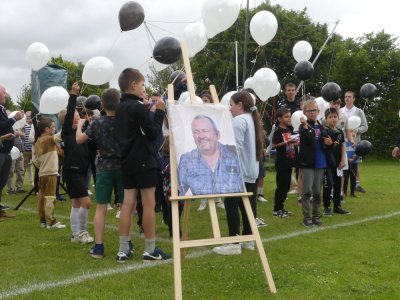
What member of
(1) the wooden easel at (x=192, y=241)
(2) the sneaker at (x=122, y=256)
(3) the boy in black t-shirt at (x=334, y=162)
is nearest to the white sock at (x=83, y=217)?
(2) the sneaker at (x=122, y=256)

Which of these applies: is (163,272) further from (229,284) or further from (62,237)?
(62,237)

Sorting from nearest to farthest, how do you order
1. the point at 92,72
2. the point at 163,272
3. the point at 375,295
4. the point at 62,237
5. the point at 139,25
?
the point at 375,295, the point at 163,272, the point at 62,237, the point at 92,72, the point at 139,25

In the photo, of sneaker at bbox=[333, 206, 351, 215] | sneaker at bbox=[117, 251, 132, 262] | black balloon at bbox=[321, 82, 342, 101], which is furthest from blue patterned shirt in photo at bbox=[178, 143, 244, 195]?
black balloon at bbox=[321, 82, 342, 101]

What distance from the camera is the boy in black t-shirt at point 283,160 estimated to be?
311 inches

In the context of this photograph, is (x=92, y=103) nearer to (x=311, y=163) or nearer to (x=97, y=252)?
(x=311, y=163)

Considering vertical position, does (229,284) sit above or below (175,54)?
below

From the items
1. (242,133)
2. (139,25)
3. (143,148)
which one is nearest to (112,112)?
(143,148)

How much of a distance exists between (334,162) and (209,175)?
4198 mm

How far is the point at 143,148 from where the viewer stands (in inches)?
191

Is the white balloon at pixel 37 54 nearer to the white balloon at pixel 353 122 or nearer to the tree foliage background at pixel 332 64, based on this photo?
the white balloon at pixel 353 122

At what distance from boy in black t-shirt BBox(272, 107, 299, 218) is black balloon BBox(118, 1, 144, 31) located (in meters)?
3.05

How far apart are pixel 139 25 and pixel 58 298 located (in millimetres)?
5589

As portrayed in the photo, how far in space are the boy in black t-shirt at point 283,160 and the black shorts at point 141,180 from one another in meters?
3.57

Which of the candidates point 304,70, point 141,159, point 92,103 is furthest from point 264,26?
point 141,159
